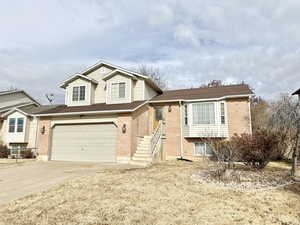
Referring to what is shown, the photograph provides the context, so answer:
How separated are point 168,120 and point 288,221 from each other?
11887 mm

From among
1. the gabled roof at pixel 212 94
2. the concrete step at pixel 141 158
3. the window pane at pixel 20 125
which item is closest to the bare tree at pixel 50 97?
the window pane at pixel 20 125

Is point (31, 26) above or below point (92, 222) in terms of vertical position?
above

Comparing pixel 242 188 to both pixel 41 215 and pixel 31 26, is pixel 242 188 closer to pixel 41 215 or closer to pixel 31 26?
pixel 41 215

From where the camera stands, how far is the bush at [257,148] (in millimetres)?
8852

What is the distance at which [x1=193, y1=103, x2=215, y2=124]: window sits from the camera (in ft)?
48.2

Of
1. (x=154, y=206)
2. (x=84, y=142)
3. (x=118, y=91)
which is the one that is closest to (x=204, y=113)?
(x=118, y=91)

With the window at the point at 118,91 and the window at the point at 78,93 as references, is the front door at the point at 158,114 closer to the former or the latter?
the window at the point at 118,91

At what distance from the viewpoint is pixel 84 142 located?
568 inches

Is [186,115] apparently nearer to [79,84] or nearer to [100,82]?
[100,82]

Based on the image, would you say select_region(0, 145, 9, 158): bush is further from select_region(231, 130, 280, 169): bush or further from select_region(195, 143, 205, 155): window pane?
select_region(231, 130, 280, 169): bush

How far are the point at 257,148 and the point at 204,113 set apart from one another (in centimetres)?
629

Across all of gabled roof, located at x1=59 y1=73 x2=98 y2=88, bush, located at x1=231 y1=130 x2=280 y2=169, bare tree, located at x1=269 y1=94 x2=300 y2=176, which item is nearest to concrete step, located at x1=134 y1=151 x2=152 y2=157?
bush, located at x1=231 y1=130 x2=280 y2=169

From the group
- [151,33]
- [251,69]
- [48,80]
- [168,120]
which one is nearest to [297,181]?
[168,120]

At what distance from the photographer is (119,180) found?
759cm
